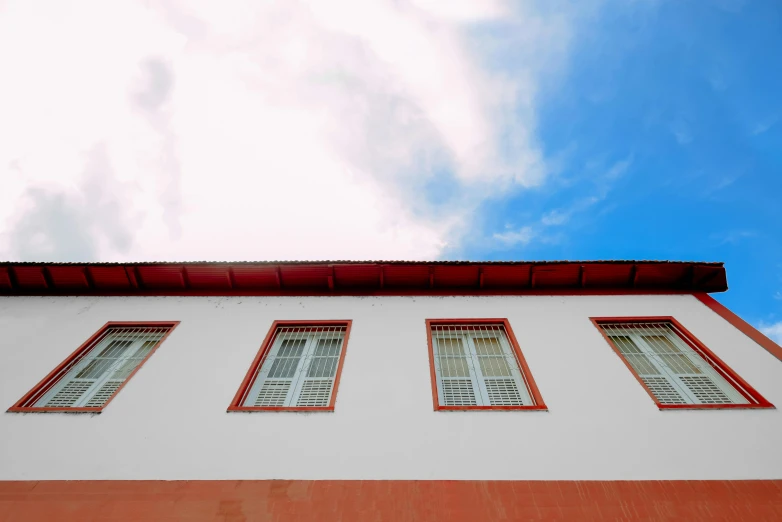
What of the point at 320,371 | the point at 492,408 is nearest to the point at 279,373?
the point at 320,371

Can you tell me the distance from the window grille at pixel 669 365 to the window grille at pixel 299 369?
434cm

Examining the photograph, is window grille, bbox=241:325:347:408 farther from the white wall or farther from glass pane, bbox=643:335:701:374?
glass pane, bbox=643:335:701:374

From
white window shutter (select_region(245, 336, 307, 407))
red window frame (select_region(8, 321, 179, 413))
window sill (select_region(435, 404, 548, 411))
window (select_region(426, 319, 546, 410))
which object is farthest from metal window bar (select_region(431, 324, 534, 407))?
red window frame (select_region(8, 321, 179, 413))

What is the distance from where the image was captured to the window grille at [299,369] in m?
5.87

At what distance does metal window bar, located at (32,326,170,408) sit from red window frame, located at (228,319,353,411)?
6.05ft

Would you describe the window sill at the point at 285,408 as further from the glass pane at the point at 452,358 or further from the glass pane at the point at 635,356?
the glass pane at the point at 635,356

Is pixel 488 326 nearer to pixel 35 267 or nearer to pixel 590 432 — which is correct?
pixel 590 432

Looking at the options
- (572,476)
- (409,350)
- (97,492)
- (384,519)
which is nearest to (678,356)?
(572,476)

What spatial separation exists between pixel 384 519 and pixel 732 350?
5.67 metres

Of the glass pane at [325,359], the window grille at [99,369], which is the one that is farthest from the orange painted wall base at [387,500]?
the glass pane at [325,359]

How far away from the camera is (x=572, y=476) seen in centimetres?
462

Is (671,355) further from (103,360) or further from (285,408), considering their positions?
(103,360)

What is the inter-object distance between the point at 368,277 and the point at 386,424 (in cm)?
311

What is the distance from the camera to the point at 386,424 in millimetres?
5234
